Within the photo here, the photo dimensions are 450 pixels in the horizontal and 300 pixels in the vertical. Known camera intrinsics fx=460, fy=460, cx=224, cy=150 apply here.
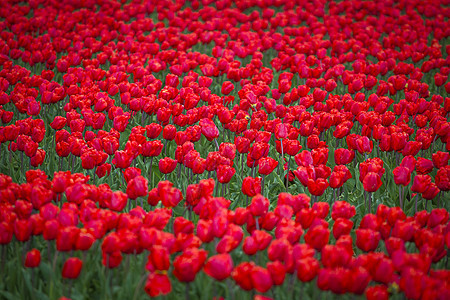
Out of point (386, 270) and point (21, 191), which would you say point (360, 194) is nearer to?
point (386, 270)

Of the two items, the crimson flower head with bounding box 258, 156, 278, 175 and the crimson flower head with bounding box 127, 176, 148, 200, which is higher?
the crimson flower head with bounding box 127, 176, 148, 200

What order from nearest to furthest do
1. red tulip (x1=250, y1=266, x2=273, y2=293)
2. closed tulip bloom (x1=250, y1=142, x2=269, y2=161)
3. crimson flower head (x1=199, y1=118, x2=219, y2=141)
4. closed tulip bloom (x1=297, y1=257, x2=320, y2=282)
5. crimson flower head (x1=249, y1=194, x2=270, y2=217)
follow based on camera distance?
red tulip (x1=250, y1=266, x2=273, y2=293), closed tulip bloom (x1=297, y1=257, x2=320, y2=282), crimson flower head (x1=249, y1=194, x2=270, y2=217), closed tulip bloom (x1=250, y1=142, x2=269, y2=161), crimson flower head (x1=199, y1=118, x2=219, y2=141)

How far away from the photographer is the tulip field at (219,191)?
2076 millimetres

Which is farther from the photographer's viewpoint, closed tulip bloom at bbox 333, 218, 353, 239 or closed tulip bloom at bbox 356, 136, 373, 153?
closed tulip bloom at bbox 356, 136, 373, 153

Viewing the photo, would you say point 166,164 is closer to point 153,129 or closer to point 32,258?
point 153,129

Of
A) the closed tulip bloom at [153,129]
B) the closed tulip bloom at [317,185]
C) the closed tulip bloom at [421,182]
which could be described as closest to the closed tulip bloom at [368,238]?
the closed tulip bloom at [317,185]

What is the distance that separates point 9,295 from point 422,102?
3.74 meters

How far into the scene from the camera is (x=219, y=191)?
3623 millimetres

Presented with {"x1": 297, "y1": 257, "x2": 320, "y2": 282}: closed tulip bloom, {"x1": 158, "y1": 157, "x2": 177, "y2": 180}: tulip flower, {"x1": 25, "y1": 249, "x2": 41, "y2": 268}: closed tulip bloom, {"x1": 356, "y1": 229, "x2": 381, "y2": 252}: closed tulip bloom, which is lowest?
{"x1": 158, "y1": 157, "x2": 177, "y2": 180}: tulip flower

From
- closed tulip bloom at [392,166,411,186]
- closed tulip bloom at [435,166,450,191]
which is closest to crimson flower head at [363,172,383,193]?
closed tulip bloom at [392,166,411,186]

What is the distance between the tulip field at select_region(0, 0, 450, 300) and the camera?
2.08 meters

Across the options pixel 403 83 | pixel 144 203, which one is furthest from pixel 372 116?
pixel 144 203

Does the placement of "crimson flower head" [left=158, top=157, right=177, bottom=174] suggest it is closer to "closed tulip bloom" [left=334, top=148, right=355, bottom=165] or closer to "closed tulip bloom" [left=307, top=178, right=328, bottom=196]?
"closed tulip bloom" [left=307, top=178, right=328, bottom=196]

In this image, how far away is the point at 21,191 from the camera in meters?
2.52
